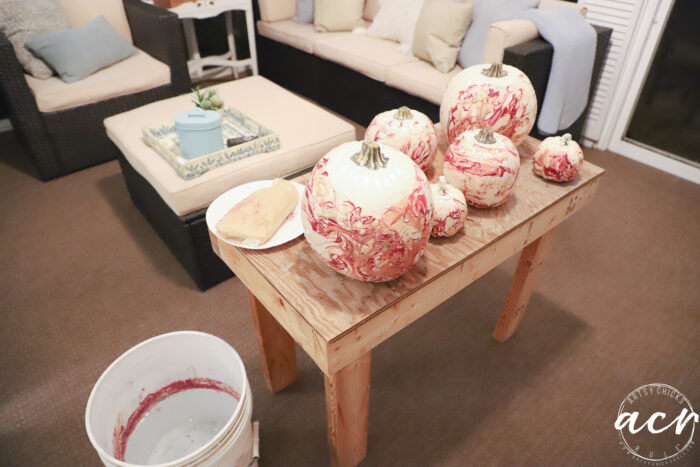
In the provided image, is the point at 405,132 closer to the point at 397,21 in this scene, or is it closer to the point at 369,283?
the point at 369,283

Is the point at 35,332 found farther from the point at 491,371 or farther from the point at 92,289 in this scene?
the point at 491,371

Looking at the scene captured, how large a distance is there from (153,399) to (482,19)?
2186 millimetres

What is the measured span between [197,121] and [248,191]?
1.84 feet

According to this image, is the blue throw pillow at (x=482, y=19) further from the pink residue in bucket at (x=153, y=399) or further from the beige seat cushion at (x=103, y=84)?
the pink residue in bucket at (x=153, y=399)

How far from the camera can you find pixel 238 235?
35.0 inches

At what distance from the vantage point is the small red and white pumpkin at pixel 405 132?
96 centimetres

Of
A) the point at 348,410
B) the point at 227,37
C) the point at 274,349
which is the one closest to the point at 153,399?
the point at 274,349

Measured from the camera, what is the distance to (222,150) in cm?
153

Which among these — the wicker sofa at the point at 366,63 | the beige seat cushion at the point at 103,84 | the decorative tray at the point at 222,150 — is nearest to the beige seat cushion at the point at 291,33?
the wicker sofa at the point at 366,63

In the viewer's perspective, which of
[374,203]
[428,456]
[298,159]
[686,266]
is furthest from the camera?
[686,266]

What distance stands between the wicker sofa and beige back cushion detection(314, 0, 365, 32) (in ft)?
0.16

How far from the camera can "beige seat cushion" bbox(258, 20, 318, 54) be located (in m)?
2.94

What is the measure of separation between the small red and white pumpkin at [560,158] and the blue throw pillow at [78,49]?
7.46ft

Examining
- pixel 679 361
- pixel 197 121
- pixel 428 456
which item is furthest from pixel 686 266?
pixel 197 121
